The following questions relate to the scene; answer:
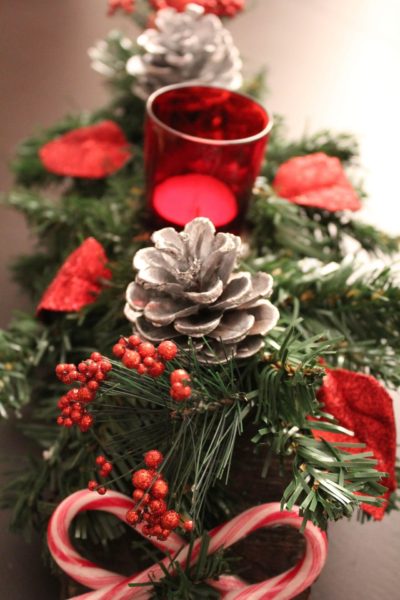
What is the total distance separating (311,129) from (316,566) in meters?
0.67

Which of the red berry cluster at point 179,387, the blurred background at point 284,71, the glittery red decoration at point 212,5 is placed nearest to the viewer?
the red berry cluster at point 179,387

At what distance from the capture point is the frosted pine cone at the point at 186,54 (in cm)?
59

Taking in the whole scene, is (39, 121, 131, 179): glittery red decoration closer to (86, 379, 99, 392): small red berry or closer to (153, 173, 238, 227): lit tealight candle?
(153, 173, 238, 227): lit tealight candle

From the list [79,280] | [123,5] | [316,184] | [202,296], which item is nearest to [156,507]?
[202,296]

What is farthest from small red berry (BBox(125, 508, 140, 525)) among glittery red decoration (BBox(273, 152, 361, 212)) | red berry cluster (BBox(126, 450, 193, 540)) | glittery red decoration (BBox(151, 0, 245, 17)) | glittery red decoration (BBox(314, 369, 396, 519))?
glittery red decoration (BBox(151, 0, 245, 17))

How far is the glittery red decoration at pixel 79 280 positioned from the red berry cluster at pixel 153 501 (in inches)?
7.5

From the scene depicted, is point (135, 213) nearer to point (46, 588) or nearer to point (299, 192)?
point (299, 192)

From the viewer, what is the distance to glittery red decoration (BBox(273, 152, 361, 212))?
0.54 meters

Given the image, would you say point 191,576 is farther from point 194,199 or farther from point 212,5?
point 212,5

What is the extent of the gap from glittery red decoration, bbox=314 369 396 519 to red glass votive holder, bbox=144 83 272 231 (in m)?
0.15

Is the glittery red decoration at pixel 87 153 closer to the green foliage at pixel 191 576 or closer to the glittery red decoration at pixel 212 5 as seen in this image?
the glittery red decoration at pixel 212 5

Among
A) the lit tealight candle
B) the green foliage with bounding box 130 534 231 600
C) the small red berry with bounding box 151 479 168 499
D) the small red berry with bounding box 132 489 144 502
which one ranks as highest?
the lit tealight candle

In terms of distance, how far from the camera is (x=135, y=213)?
0.53m

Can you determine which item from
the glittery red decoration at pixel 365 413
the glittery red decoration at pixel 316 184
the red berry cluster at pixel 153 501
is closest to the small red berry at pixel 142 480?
the red berry cluster at pixel 153 501
